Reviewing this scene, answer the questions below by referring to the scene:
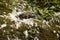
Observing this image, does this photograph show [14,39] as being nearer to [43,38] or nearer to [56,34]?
[43,38]

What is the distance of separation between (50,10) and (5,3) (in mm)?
1457

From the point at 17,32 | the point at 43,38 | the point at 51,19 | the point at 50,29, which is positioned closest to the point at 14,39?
the point at 17,32

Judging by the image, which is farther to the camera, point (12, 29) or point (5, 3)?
point (5, 3)

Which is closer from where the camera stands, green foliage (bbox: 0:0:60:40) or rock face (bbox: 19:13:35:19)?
green foliage (bbox: 0:0:60:40)

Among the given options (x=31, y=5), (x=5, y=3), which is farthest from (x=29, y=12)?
(x=5, y=3)

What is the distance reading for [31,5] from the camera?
576 centimetres

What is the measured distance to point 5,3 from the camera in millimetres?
5582

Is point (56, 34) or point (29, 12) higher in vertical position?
point (29, 12)

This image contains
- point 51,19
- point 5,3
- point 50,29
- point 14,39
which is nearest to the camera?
point 14,39

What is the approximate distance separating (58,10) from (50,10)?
0.35 m

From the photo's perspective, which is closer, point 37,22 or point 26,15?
point 37,22

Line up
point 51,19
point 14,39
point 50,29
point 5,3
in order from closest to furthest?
1. point 14,39
2. point 50,29
3. point 51,19
4. point 5,3

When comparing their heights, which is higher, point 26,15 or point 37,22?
point 26,15

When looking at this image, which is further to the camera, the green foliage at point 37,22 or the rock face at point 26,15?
the rock face at point 26,15
